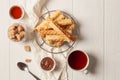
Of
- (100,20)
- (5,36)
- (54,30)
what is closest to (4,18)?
(5,36)

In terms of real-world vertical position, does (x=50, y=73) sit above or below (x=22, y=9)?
below

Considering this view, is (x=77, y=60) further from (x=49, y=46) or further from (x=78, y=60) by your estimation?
(x=49, y=46)

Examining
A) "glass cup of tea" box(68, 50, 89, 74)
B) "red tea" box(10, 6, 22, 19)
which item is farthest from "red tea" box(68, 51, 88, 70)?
"red tea" box(10, 6, 22, 19)

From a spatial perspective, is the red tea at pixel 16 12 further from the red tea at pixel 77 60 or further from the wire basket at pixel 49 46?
the red tea at pixel 77 60

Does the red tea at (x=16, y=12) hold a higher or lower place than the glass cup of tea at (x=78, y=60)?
higher

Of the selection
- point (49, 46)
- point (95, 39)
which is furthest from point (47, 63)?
point (95, 39)

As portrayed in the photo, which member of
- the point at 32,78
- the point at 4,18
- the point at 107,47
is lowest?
the point at 32,78

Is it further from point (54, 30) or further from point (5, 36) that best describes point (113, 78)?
point (5, 36)

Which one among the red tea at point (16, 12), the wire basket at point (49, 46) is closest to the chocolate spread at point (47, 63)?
the wire basket at point (49, 46)
